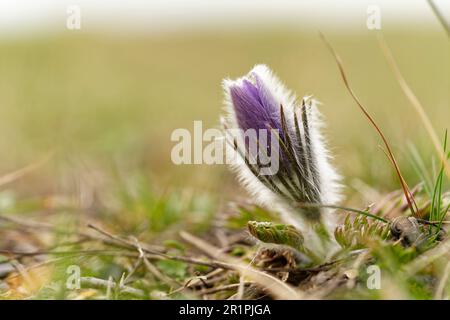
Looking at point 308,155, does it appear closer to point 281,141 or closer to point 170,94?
point 281,141

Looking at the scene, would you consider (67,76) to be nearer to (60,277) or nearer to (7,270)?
(7,270)

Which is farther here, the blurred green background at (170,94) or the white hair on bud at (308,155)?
the blurred green background at (170,94)

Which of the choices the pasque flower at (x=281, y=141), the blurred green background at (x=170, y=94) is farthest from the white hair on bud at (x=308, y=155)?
the blurred green background at (x=170, y=94)

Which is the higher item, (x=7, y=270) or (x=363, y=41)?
(x=363, y=41)

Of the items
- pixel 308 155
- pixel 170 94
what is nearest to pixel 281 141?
pixel 308 155

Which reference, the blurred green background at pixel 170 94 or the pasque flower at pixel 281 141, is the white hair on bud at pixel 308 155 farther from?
the blurred green background at pixel 170 94

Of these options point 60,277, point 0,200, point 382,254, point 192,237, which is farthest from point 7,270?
point 382,254
